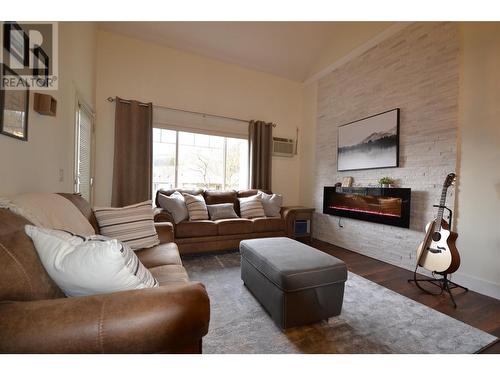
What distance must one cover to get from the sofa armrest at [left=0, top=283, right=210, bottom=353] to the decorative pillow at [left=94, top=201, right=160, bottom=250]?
3.84 feet

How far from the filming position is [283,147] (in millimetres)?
4551

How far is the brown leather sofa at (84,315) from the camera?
2.06 feet

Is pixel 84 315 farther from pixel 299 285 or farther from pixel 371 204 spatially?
pixel 371 204

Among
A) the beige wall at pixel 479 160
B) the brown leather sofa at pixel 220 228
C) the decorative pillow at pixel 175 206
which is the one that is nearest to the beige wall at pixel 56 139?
the decorative pillow at pixel 175 206

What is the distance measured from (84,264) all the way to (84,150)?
268cm

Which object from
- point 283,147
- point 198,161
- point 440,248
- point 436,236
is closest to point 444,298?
point 440,248

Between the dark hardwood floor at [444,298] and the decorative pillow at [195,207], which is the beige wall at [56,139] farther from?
the dark hardwood floor at [444,298]

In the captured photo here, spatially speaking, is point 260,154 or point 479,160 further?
point 260,154

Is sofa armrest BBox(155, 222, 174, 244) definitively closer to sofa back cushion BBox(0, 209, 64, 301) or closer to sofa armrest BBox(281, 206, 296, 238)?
sofa back cushion BBox(0, 209, 64, 301)

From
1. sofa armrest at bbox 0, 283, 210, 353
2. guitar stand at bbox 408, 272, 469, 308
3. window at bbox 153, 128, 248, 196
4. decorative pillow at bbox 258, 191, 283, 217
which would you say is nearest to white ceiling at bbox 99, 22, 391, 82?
window at bbox 153, 128, 248, 196

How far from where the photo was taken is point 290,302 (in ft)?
4.79

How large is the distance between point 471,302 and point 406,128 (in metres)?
1.92
